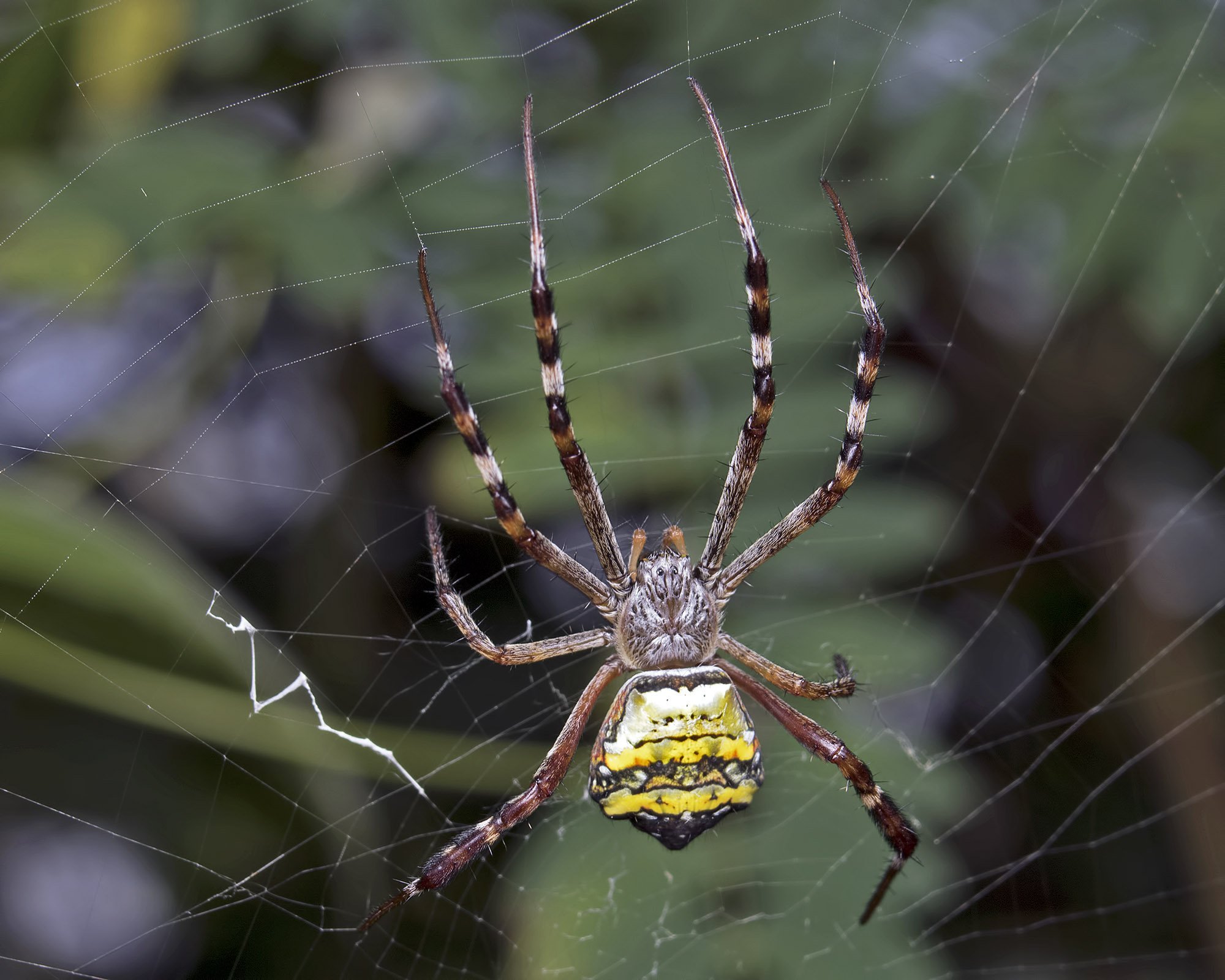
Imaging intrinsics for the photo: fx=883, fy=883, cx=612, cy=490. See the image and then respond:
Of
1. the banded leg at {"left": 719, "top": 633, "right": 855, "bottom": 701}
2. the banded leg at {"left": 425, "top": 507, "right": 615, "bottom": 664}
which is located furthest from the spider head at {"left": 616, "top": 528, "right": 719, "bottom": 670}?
the banded leg at {"left": 425, "top": 507, "right": 615, "bottom": 664}

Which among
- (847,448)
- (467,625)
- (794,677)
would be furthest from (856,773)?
(467,625)

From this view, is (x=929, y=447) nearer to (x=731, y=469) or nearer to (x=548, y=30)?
(x=731, y=469)

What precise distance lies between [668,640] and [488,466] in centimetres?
86

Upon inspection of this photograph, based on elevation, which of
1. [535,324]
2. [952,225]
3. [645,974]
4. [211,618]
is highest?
[952,225]

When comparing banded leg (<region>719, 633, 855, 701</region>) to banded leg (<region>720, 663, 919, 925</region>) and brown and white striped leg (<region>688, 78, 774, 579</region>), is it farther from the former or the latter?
brown and white striped leg (<region>688, 78, 774, 579</region>)

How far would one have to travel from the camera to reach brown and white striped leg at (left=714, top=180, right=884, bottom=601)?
2488 mm

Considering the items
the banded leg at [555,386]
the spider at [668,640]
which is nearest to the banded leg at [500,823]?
the spider at [668,640]

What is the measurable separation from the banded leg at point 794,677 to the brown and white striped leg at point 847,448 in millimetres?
305

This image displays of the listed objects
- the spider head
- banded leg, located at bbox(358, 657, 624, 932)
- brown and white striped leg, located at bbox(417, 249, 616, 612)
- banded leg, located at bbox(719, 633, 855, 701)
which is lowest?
banded leg, located at bbox(358, 657, 624, 932)

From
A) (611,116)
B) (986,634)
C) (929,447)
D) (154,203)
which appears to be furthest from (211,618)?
(986,634)

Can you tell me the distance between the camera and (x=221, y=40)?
245cm

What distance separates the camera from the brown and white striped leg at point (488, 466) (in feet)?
7.14

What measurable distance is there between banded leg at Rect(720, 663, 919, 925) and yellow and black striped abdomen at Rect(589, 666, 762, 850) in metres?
0.42

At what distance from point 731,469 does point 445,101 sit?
1452 mm
